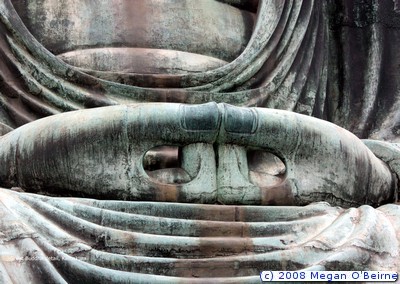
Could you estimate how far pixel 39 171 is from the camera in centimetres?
445

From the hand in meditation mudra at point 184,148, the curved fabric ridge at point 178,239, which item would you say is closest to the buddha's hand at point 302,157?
the hand in meditation mudra at point 184,148

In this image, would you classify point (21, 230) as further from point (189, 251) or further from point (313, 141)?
point (313, 141)

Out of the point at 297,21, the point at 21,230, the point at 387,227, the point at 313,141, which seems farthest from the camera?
the point at 297,21

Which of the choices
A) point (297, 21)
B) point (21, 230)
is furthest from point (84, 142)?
point (297, 21)

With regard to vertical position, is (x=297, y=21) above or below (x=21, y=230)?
above

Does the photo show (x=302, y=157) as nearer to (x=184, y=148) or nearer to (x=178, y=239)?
(x=184, y=148)

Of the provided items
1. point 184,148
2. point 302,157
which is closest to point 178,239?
point 184,148

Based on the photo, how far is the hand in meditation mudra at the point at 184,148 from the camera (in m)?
4.04

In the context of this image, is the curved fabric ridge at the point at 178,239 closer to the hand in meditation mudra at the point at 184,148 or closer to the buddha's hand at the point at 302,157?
the hand in meditation mudra at the point at 184,148

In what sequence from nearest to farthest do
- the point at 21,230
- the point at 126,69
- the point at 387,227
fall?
the point at 21,230 → the point at 387,227 → the point at 126,69

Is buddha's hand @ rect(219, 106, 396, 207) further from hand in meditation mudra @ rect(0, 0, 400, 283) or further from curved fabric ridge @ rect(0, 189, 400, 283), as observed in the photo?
curved fabric ridge @ rect(0, 189, 400, 283)

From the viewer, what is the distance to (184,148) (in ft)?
14.6

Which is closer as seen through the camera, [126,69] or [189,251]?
[189,251]

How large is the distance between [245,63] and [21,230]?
1.89m
